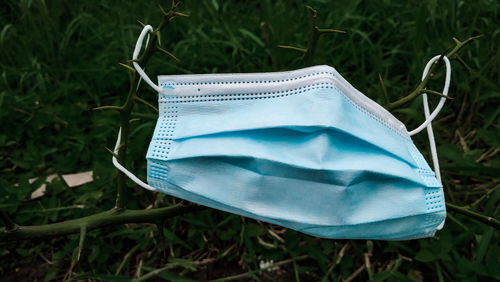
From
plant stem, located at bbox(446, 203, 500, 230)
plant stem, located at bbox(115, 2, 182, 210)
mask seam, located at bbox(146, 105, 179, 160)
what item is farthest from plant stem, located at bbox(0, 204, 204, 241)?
plant stem, located at bbox(446, 203, 500, 230)

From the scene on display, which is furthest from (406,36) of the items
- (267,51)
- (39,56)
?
(39,56)

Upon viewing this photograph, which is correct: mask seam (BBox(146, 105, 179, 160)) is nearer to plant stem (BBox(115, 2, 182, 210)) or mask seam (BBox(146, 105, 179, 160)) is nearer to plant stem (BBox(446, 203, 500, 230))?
plant stem (BBox(115, 2, 182, 210))

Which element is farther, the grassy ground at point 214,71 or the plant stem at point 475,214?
the grassy ground at point 214,71

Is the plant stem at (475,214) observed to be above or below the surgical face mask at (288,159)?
below

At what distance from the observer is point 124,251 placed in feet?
4.81

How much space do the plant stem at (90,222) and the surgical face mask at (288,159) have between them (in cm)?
13

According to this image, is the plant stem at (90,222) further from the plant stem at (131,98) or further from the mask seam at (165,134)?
the mask seam at (165,134)

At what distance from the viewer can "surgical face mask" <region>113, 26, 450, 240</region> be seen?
3.31ft

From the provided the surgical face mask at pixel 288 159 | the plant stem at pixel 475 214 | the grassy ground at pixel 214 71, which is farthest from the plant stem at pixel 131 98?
the plant stem at pixel 475 214

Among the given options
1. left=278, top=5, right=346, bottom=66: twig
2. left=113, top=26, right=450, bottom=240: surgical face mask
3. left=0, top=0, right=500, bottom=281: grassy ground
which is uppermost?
left=278, top=5, right=346, bottom=66: twig

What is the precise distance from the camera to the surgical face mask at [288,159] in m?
1.01

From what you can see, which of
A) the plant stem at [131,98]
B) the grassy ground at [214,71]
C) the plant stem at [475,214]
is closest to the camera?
the plant stem at [131,98]

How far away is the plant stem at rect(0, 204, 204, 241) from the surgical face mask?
0.42 ft

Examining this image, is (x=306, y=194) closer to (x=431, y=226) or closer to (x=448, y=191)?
(x=431, y=226)
